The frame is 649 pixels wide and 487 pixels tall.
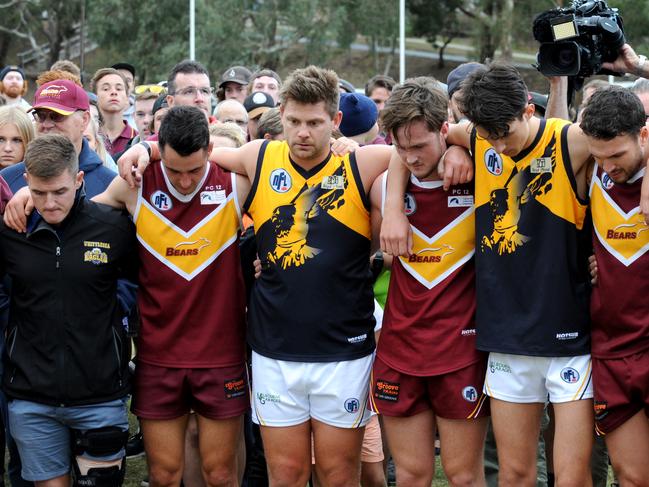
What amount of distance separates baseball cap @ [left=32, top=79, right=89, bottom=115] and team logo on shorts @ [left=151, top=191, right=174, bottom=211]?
1.37 m

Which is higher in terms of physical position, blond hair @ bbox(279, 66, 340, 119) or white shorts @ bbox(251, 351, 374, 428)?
blond hair @ bbox(279, 66, 340, 119)

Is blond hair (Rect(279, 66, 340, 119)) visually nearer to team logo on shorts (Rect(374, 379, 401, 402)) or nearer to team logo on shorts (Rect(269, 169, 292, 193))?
team logo on shorts (Rect(269, 169, 292, 193))

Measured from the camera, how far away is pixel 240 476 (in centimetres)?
542

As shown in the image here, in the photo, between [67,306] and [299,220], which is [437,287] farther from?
[67,306]

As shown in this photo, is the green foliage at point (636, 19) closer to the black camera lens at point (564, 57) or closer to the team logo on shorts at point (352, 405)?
the black camera lens at point (564, 57)

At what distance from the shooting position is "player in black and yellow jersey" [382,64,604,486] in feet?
14.2

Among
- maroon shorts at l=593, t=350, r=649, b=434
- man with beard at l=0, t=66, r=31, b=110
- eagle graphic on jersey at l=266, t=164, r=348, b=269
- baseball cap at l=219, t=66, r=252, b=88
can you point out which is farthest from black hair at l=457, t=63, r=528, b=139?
man with beard at l=0, t=66, r=31, b=110

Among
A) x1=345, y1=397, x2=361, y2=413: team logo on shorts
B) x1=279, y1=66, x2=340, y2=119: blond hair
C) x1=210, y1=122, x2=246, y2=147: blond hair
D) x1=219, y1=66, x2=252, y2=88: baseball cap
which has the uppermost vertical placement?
x1=219, y1=66, x2=252, y2=88: baseball cap

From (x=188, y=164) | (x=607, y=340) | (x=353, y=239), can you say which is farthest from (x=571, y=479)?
(x=188, y=164)

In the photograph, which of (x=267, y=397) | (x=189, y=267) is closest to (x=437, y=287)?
(x=267, y=397)

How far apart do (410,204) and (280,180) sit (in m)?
0.66

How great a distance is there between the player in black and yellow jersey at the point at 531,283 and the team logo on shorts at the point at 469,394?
0.24 ft

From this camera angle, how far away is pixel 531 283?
4.38 metres

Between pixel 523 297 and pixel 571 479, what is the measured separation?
0.85 metres
